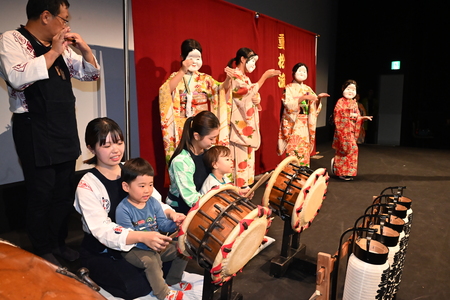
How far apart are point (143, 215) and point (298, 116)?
2.75 m

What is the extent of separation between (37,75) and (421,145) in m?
7.71

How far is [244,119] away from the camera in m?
3.32

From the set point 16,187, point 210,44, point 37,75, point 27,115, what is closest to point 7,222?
point 16,187

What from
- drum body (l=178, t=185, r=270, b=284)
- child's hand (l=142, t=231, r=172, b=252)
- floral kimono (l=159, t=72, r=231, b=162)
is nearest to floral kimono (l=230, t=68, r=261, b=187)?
floral kimono (l=159, t=72, r=231, b=162)

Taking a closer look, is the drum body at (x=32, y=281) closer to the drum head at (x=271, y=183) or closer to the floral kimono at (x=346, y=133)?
the drum head at (x=271, y=183)

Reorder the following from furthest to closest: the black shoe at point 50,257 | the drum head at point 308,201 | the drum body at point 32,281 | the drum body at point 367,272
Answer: the black shoe at point 50,257
the drum head at point 308,201
the drum body at point 367,272
the drum body at point 32,281

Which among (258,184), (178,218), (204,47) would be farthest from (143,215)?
(204,47)

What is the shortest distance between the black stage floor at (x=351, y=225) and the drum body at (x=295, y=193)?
38cm

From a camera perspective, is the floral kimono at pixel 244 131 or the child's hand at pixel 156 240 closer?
the child's hand at pixel 156 240

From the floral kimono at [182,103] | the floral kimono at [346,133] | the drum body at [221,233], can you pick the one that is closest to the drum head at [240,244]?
the drum body at [221,233]

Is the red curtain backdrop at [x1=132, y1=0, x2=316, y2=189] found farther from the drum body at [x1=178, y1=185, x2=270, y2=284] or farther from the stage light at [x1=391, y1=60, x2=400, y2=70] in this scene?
the stage light at [x1=391, y1=60, x2=400, y2=70]

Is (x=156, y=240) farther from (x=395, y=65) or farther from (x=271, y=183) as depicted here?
(x=395, y=65)

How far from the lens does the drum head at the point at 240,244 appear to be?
1198mm

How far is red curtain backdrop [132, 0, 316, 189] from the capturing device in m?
2.69
